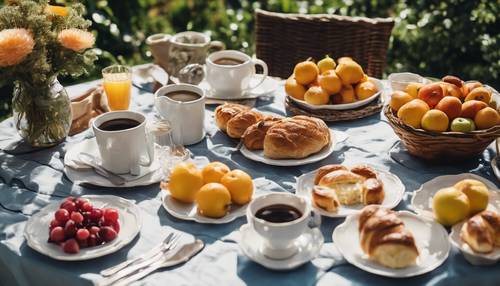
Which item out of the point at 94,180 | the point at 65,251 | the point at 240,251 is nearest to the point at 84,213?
the point at 65,251

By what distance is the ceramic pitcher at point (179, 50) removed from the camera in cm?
226

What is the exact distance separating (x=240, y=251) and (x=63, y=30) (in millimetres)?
794

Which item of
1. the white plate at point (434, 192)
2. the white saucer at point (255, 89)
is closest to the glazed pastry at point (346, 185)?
the white plate at point (434, 192)

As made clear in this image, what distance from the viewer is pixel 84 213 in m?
1.44

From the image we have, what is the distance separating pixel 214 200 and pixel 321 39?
4.60 feet

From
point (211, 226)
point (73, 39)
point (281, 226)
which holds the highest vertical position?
point (73, 39)

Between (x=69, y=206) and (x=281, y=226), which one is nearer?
(x=281, y=226)

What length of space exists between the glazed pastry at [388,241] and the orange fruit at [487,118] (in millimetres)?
489

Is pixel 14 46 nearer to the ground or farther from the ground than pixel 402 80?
farther from the ground

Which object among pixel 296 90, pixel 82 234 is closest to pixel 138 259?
pixel 82 234

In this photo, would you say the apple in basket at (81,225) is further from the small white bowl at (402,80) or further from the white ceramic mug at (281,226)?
the small white bowl at (402,80)

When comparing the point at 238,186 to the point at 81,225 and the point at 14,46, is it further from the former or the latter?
the point at 14,46

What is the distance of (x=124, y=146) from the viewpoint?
168cm

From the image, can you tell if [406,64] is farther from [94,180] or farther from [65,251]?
[65,251]
